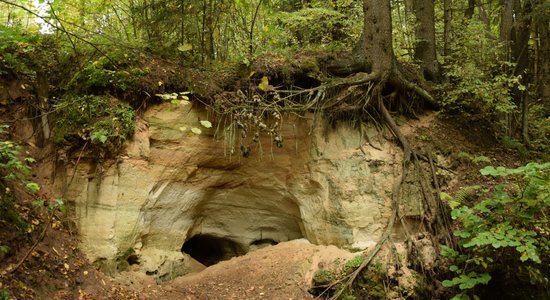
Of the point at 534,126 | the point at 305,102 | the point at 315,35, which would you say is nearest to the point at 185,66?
the point at 305,102

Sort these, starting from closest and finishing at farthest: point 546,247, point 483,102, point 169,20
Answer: point 546,247
point 169,20
point 483,102

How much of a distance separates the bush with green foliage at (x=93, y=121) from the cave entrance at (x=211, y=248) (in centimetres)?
332

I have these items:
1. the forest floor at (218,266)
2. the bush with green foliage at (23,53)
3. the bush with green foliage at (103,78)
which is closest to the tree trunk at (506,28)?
the forest floor at (218,266)

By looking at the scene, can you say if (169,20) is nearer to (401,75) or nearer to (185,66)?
(185,66)

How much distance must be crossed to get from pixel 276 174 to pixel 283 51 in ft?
7.76

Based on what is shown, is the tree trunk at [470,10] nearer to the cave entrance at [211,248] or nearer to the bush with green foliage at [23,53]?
the cave entrance at [211,248]

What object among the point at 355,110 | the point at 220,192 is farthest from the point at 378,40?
the point at 220,192

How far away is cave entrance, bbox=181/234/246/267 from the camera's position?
28.6 ft

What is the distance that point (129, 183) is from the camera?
20.4ft

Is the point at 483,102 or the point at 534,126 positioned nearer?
the point at 483,102

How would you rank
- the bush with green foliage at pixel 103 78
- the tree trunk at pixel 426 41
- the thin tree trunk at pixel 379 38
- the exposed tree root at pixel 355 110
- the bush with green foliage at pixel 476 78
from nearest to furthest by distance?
the bush with green foliage at pixel 103 78, the exposed tree root at pixel 355 110, the thin tree trunk at pixel 379 38, the bush with green foliage at pixel 476 78, the tree trunk at pixel 426 41

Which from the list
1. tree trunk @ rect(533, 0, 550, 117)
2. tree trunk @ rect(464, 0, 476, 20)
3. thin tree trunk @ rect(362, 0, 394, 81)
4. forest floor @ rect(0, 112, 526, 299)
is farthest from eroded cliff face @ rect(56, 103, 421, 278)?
tree trunk @ rect(464, 0, 476, 20)

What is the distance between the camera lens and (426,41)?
29.8ft

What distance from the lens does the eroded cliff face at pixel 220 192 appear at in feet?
19.7
